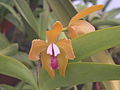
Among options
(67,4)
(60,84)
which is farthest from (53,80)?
(67,4)

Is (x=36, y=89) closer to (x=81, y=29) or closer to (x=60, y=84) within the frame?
(x=60, y=84)

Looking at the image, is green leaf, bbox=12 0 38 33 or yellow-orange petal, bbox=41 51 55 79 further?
green leaf, bbox=12 0 38 33

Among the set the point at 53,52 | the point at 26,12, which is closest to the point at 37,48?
the point at 53,52

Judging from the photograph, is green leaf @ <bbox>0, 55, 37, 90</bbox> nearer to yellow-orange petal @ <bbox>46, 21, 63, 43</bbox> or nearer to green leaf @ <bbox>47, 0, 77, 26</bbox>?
yellow-orange petal @ <bbox>46, 21, 63, 43</bbox>

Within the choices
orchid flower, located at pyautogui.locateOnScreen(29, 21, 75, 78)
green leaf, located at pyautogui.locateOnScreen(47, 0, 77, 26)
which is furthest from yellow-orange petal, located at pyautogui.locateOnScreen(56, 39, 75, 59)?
green leaf, located at pyautogui.locateOnScreen(47, 0, 77, 26)

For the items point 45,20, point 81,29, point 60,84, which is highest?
point 45,20

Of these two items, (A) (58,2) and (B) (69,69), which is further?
(A) (58,2)

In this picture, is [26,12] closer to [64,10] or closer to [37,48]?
[64,10]
